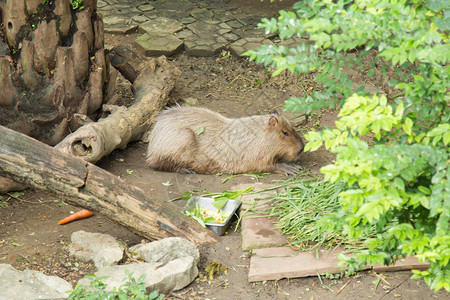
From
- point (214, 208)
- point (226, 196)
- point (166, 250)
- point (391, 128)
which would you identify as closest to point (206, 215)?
point (214, 208)

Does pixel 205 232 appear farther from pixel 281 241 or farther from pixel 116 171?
pixel 116 171

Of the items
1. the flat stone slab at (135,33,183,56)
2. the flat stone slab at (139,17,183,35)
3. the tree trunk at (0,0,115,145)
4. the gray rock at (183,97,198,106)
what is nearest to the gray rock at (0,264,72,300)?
the tree trunk at (0,0,115,145)

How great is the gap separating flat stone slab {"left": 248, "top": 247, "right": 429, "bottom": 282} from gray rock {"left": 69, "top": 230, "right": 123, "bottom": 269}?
1.10 m

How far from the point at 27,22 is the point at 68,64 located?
0.59m

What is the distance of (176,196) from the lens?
5.75m

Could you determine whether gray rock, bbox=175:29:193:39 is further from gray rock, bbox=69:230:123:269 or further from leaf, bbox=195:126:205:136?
gray rock, bbox=69:230:123:269

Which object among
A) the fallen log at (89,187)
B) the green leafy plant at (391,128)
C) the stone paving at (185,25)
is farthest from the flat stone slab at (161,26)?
the green leafy plant at (391,128)

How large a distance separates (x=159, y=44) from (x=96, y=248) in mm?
5044

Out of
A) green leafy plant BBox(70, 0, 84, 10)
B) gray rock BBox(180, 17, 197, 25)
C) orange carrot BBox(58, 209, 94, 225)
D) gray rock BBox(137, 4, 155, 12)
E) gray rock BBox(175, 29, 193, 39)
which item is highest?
green leafy plant BBox(70, 0, 84, 10)

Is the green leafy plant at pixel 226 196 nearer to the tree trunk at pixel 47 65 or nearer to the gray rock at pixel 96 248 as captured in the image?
the gray rock at pixel 96 248

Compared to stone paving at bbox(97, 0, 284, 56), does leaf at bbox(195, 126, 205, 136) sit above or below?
below

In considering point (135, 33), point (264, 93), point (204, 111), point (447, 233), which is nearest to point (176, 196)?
point (204, 111)

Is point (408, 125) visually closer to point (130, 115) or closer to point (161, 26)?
point (130, 115)

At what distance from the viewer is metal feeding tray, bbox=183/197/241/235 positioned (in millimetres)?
4910
